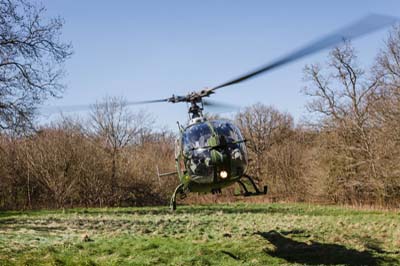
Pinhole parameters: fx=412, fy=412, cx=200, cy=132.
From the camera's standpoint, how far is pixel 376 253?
11.5 metres

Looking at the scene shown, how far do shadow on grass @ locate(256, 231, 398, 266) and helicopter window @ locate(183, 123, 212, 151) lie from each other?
4.43 meters

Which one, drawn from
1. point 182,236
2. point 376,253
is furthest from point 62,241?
point 376,253

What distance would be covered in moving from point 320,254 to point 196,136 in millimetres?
5474

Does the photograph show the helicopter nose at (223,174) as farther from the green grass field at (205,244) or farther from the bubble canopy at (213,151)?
the green grass field at (205,244)

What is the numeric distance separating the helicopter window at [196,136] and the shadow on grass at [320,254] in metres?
4.43

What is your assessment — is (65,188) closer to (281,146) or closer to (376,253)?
(281,146)

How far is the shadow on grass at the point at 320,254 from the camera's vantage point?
10.7 m

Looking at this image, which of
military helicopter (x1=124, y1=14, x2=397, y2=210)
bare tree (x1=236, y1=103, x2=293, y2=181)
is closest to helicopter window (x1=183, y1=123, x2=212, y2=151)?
military helicopter (x1=124, y1=14, x2=397, y2=210)

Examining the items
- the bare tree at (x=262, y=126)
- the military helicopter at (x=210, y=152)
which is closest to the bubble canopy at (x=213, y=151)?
the military helicopter at (x=210, y=152)

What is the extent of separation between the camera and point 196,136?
28.7 feet

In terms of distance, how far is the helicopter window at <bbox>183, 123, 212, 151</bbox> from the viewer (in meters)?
8.62

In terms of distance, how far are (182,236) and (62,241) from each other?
3.85 metres

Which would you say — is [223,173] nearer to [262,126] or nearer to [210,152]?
[210,152]

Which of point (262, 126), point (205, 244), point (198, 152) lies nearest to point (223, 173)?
point (198, 152)
